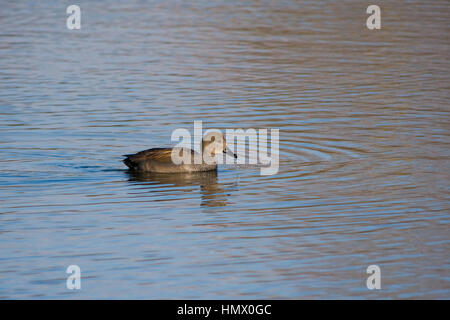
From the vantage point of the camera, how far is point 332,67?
19.5 metres

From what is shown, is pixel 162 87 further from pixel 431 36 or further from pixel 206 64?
pixel 431 36

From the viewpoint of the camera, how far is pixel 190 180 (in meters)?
12.1

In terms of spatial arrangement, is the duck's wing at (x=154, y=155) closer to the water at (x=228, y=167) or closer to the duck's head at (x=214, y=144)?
the water at (x=228, y=167)

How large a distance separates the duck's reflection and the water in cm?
5

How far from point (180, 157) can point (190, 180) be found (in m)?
0.35

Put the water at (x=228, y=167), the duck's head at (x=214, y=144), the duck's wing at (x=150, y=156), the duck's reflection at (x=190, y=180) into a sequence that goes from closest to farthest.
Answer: the water at (x=228, y=167), the duck's reflection at (x=190, y=180), the duck's wing at (x=150, y=156), the duck's head at (x=214, y=144)

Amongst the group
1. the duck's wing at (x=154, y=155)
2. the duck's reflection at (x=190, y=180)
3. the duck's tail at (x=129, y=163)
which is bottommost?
the duck's reflection at (x=190, y=180)

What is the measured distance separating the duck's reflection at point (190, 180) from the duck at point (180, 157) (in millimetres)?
65

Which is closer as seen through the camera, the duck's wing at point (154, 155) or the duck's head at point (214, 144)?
the duck's wing at point (154, 155)

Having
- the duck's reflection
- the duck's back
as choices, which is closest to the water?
the duck's reflection

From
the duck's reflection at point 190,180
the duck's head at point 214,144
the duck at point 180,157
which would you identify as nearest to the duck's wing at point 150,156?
the duck at point 180,157

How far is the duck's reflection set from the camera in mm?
11195

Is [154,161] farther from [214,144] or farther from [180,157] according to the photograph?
[214,144]

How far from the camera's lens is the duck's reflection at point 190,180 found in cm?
1120
